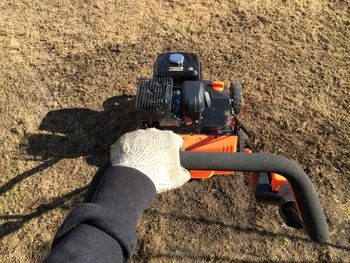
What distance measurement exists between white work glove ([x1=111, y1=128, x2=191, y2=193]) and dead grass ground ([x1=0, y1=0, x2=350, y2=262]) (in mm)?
2324

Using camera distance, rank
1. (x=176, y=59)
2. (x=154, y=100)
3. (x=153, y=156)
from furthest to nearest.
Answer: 1. (x=176, y=59)
2. (x=154, y=100)
3. (x=153, y=156)

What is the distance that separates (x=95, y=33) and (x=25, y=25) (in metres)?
1.11

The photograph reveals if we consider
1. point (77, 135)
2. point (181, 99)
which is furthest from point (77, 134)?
point (181, 99)

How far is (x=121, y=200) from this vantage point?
1.39 metres

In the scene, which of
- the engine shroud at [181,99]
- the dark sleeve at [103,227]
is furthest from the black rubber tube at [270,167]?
the engine shroud at [181,99]

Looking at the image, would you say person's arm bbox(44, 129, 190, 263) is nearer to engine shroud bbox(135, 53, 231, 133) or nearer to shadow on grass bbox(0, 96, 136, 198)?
engine shroud bbox(135, 53, 231, 133)

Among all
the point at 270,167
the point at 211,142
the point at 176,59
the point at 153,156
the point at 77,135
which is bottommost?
the point at 77,135

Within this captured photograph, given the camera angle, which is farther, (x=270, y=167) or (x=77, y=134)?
(x=77, y=134)

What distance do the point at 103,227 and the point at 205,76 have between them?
394cm

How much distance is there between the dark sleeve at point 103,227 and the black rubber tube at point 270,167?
249 mm

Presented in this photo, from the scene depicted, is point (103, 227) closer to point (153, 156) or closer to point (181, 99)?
point (153, 156)

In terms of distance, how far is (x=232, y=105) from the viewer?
146 inches

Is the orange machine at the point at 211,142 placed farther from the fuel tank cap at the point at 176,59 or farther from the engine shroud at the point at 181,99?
the fuel tank cap at the point at 176,59

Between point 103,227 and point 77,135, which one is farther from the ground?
point 103,227
